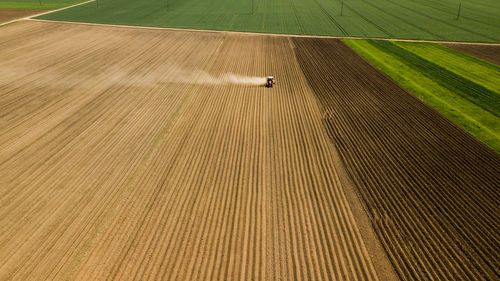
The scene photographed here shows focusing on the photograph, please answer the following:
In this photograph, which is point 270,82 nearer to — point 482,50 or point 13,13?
point 482,50

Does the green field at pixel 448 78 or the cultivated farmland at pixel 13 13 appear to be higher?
the cultivated farmland at pixel 13 13

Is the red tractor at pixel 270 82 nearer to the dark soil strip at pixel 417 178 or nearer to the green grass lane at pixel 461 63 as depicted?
the dark soil strip at pixel 417 178

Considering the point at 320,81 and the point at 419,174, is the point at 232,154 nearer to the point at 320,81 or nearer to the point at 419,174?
the point at 419,174

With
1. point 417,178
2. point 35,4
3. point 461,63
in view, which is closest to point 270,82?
point 417,178

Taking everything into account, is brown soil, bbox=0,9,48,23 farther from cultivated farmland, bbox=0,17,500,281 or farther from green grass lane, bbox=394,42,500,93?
green grass lane, bbox=394,42,500,93

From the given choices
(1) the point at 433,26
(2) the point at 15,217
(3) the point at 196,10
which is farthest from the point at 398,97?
(3) the point at 196,10

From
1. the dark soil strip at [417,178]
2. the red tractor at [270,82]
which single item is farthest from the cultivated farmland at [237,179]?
the red tractor at [270,82]

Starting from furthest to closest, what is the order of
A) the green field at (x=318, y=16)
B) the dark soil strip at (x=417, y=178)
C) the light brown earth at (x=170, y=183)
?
the green field at (x=318, y=16), the dark soil strip at (x=417, y=178), the light brown earth at (x=170, y=183)
